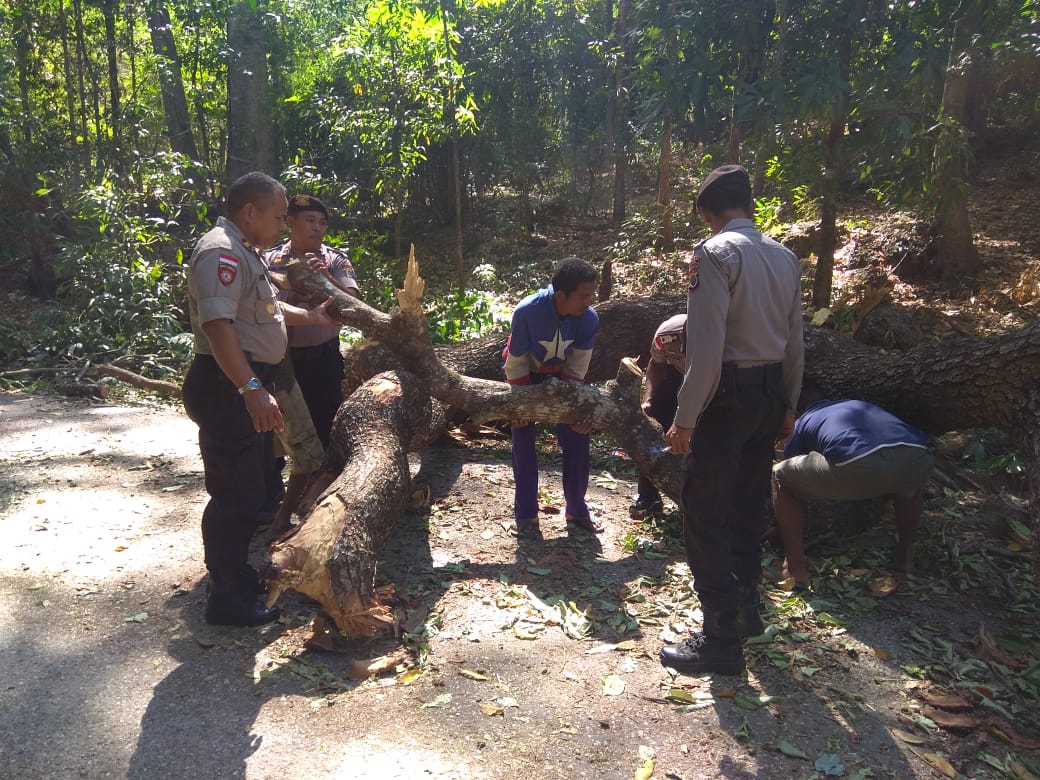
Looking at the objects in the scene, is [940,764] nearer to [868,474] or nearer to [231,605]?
[868,474]

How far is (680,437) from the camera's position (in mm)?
2965

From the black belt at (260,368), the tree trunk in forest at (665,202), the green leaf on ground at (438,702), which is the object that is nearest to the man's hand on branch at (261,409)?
the black belt at (260,368)

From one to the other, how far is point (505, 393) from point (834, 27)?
194 inches

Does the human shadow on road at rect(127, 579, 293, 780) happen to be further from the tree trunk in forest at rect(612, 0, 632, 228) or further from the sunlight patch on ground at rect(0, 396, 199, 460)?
the tree trunk in forest at rect(612, 0, 632, 228)

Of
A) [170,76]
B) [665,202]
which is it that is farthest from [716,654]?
[170,76]

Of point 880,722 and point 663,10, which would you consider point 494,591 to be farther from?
point 663,10

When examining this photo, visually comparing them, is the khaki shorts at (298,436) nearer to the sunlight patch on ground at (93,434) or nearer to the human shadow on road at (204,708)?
the human shadow on road at (204,708)

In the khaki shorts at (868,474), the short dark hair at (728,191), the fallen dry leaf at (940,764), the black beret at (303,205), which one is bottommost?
the fallen dry leaf at (940,764)

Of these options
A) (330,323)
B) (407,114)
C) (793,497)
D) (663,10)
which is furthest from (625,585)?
(407,114)

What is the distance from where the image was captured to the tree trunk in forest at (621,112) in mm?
13969

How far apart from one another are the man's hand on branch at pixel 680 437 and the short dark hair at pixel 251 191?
75.6 inches

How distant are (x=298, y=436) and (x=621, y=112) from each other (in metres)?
13.1

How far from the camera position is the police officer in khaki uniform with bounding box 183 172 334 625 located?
295cm

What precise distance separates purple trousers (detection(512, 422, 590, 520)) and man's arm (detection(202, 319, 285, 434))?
173cm
